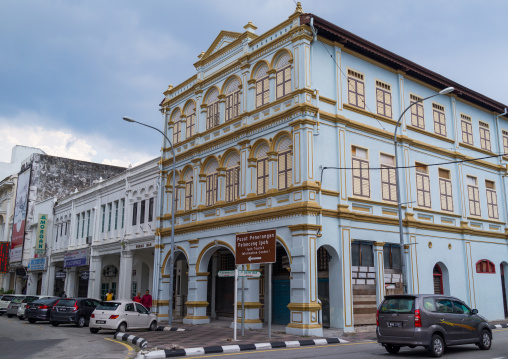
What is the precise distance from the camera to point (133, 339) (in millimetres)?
16781

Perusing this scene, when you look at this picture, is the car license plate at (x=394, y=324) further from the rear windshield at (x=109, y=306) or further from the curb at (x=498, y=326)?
the curb at (x=498, y=326)

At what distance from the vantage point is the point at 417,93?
2592 cm

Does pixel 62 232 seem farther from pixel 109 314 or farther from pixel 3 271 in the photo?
pixel 109 314

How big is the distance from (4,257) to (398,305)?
54.5m

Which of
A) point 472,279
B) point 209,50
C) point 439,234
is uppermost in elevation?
point 209,50

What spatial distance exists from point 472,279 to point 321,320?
11002 mm

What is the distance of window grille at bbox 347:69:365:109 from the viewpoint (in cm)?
2262

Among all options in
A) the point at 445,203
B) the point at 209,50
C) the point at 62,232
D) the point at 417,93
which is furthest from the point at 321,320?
the point at 62,232

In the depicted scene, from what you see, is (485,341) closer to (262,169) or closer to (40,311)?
(262,169)

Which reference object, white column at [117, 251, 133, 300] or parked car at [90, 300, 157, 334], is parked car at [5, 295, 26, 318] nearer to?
white column at [117, 251, 133, 300]

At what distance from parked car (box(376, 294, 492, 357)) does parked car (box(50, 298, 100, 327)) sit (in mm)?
15287

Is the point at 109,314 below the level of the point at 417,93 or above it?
below

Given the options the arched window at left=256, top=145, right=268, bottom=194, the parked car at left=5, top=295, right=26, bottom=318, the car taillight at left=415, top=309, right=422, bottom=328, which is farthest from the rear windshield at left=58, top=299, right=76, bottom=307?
the car taillight at left=415, top=309, right=422, bottom=328

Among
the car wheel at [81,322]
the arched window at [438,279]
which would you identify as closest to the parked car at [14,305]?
the car wheel at [81,322]
